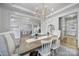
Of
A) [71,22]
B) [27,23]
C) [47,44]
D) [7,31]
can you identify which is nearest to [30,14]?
[27,23]

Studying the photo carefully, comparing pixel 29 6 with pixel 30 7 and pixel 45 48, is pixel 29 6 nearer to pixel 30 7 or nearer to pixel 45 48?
pixel 30 7

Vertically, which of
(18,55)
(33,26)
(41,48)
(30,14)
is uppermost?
(30,14)

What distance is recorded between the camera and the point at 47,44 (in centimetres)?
194

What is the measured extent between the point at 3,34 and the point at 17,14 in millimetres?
434

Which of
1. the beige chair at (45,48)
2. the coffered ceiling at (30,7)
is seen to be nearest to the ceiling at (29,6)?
the coffered ceiling at (30,7)

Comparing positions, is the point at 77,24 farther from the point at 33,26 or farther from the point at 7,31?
the point at 7,31

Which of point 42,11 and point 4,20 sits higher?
point 42,11

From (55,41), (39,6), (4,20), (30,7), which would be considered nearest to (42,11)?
(39,6)

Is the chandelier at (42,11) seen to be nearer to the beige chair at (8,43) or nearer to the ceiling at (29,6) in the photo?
the ceiling at (29,6)

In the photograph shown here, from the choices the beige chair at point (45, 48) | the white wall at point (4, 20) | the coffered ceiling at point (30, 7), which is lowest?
the beige chair at point (45, 48)

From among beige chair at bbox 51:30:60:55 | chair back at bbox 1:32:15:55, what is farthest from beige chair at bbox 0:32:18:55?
beige chair at bbox 51:30:60:55

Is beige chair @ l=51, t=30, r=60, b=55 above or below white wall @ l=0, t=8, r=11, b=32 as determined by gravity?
below

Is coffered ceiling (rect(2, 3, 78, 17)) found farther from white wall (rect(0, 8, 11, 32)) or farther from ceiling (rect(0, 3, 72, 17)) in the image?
white wall (rect(0, 8, 11, 32))

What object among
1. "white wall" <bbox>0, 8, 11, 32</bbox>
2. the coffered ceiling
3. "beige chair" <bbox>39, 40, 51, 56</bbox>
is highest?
the coffered ceiling
